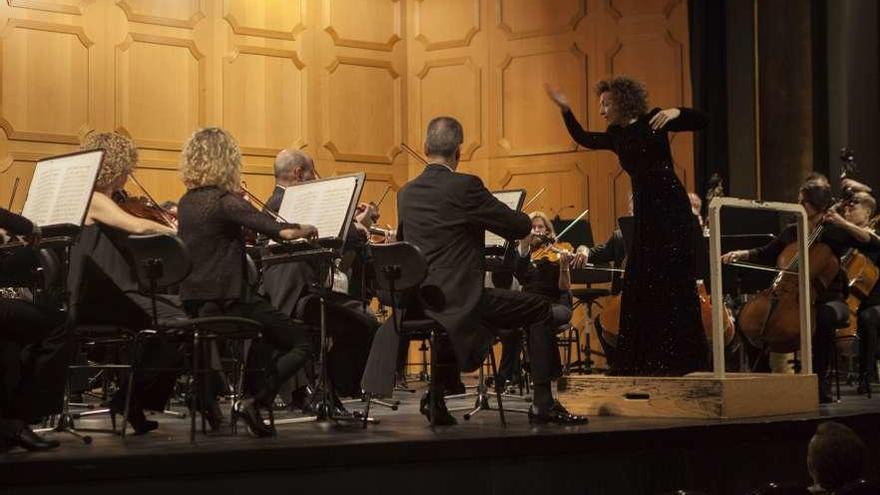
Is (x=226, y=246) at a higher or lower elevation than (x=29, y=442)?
higher

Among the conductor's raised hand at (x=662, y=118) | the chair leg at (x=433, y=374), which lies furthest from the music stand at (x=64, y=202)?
the conductor's raised hand at (x=662, y=118)

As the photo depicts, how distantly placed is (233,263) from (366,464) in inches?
43.3

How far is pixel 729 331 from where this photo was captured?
757 cm

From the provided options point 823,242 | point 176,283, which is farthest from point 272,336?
point 823,242

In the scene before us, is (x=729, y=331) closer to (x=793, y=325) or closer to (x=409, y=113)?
(x=793, y=325)

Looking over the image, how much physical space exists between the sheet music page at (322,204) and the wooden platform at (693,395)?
57.0 inches

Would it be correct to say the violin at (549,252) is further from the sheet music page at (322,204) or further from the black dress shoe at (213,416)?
the black dress shoe at (213,416)

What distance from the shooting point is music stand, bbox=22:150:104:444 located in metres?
4.86

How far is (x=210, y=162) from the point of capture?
521 cm

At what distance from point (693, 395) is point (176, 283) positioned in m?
Answer: 2.35

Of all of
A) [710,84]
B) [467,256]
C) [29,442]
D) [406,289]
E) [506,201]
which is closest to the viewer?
[29,442]

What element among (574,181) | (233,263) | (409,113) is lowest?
(233,263)

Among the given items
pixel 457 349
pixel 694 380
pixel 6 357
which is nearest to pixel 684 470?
pixel 694 380

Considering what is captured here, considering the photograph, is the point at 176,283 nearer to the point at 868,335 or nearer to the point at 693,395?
the point at 693,395
